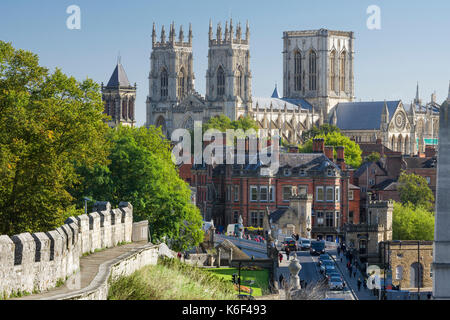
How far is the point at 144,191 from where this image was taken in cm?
5388

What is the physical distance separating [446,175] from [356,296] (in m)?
13.3

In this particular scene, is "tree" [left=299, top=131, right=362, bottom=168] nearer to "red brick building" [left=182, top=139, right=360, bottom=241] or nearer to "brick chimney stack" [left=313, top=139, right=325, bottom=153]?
"brick chimney stack" [left=313, top=139, right=325, bottom=153]

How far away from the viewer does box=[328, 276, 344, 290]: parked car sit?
174ft

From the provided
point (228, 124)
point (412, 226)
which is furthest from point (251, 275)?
point (228, 124)

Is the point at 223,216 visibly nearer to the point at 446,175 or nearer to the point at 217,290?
the point at 446,175

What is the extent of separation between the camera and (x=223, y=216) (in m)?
91.5

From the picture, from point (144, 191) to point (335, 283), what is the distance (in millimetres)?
9405

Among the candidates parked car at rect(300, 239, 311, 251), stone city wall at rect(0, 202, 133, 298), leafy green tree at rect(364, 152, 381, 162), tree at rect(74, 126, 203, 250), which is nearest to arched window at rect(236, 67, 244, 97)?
leafy green tree at rect(364, 152, 381, 162)

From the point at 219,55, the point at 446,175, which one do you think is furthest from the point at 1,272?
the point at 219,55

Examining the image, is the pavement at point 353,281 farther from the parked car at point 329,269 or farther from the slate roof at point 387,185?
the slate roof at point 387,185

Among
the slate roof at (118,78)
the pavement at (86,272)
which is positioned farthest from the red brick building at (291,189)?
the slate roof at (118,78)

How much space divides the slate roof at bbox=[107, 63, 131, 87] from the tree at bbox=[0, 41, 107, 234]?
13701 cm

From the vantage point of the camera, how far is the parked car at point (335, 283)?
2087 inches

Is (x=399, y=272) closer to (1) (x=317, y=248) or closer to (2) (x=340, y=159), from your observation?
(1) (x=317, y=248)
